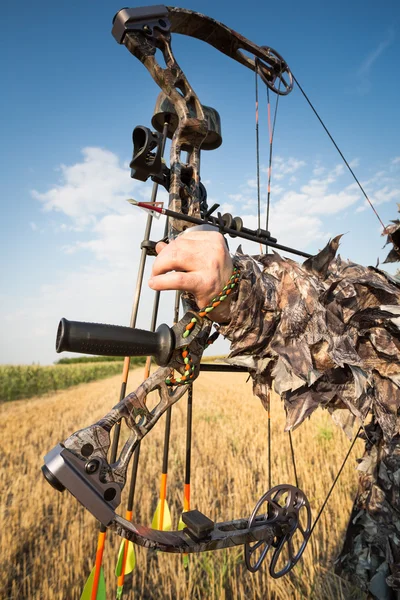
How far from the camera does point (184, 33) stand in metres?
2.20

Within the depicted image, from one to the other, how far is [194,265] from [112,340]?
35 centimetres

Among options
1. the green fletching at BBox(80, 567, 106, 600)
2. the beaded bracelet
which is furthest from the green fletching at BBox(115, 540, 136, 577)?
the beaded bracelet

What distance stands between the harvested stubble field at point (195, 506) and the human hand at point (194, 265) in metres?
2.64

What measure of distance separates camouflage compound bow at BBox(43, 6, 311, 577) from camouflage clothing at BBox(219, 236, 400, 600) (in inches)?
8.4

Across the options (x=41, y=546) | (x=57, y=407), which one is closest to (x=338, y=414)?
(x=41, y=546)

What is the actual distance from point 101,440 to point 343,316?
1.01 meters

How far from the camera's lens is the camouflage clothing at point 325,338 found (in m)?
1.28

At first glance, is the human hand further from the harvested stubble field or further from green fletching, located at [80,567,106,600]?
the harvested stubble field

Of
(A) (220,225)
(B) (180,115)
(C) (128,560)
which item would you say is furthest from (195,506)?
(B) (180,115)

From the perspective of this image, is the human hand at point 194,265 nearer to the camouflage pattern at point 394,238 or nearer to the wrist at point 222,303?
the wrist at point 222,303

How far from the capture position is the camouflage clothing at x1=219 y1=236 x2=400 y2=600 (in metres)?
1.28

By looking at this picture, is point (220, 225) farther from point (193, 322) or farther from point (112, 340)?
point (112, 340)

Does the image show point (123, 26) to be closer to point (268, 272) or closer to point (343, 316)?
point (268, 272)

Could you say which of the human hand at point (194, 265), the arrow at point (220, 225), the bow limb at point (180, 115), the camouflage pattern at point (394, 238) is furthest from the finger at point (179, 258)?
the camouflage pattern at point (394, 238)
